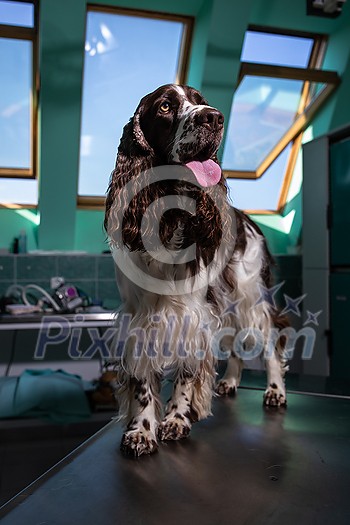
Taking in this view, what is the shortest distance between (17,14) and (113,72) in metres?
1.03

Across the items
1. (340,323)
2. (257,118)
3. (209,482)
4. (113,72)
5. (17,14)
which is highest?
(17,14)

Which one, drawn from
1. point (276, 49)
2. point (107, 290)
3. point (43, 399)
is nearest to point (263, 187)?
point (276, 49)

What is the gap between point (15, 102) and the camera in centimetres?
505

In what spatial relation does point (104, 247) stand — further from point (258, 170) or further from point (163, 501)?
point (163, 501)

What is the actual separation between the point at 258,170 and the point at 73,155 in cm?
243

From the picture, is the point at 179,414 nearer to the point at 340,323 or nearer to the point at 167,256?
the point at 167,256

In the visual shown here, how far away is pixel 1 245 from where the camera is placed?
5207 millimetres

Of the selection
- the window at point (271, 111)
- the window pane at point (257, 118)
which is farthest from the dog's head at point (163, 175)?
the window pane at point (257, 118)

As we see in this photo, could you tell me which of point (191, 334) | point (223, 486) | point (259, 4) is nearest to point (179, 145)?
point (191, 334)

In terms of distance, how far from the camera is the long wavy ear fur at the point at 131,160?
48.5 inches

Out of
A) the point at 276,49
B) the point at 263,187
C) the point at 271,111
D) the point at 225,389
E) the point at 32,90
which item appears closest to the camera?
the point at 225,389

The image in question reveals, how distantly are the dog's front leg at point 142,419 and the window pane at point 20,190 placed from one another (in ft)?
14.3

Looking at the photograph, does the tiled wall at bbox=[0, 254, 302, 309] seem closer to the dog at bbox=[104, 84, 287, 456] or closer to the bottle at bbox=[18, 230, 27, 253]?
the bottle at bbox=[18, 230, 27, 253]

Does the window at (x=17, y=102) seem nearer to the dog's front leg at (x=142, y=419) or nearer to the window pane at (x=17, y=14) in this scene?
the window pane at (x=17, y=14)
